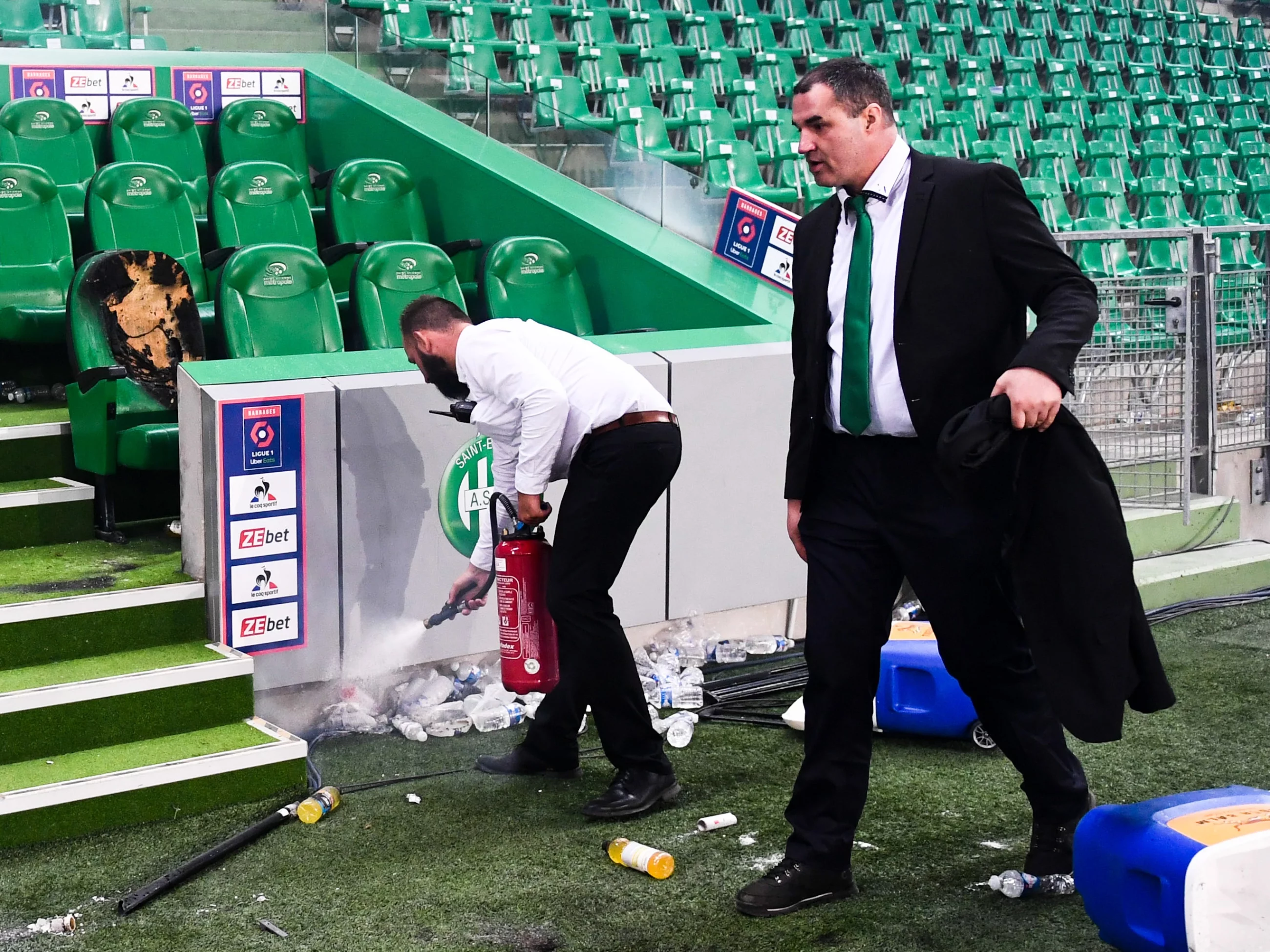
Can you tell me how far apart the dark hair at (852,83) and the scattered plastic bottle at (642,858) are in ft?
5.26

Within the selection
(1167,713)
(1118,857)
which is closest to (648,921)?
(1118,857)

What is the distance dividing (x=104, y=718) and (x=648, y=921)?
5.10 ft

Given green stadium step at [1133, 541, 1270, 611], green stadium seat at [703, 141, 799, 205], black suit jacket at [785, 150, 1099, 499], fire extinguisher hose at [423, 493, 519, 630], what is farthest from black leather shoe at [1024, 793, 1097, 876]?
green stadium seat at [703, 141, 799, 205]

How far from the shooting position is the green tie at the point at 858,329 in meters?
2.80

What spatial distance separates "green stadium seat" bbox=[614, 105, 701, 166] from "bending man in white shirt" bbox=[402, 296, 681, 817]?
18.4 ft

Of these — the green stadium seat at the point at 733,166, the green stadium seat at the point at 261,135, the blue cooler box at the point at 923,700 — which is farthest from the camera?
the green stadium seat at the point at 733,166

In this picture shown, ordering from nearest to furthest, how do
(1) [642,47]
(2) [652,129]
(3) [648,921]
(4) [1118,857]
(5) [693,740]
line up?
(4) [1118,857]
(3) [648,921]
(5) [693,740]
(2) [652,129]
(1) [642,47]

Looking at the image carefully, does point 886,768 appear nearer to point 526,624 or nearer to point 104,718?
point 526,624

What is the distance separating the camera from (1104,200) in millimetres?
11180

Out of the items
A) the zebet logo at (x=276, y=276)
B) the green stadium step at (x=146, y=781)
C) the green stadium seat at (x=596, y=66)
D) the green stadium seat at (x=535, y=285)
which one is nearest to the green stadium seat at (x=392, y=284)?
the green stadium seat at (x=535, y=285)

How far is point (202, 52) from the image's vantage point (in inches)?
281

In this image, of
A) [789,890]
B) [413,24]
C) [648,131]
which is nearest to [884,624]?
[789,890]

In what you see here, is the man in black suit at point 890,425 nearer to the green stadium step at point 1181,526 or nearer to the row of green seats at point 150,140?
the green stadium step at point 1181,526

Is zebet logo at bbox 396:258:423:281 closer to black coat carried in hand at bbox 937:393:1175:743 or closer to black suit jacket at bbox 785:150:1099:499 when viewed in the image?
black suit jacket at bbox 785:150:1099:499
